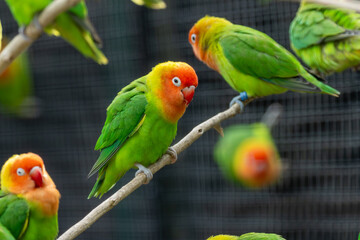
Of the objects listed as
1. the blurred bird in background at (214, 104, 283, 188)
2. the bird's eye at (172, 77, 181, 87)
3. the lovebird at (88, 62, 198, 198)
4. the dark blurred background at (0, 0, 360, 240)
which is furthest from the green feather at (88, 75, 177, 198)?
the dark blurred background at (0, 0, 360, 240)

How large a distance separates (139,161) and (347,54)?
521 mm

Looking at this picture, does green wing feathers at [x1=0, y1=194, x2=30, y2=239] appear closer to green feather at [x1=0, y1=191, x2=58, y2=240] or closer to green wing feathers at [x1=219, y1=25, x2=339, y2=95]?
green feather at [x1=0, y1=191, x2=58, y2=240]

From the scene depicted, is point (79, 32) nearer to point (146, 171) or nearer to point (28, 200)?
point (28, 200)

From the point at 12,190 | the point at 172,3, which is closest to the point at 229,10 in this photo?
the point at 172,3

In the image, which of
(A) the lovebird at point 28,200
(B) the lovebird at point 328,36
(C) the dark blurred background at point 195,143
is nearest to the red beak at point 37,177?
(A) the lovebird at point 28,200

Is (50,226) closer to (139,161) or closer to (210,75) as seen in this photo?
(139,161)

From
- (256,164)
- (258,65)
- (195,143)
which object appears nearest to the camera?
(258,65)

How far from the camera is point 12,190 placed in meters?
0.89

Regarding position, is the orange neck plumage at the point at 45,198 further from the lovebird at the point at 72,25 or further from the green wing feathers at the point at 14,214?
the lovebird at the point at 72,25

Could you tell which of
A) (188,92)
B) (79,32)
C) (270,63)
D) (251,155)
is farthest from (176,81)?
(251,155)

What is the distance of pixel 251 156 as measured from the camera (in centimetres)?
145

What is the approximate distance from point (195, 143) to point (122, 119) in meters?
1.34

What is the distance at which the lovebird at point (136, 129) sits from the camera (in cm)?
65

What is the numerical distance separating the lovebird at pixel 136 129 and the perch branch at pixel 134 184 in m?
0.03
